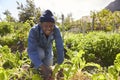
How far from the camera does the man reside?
5.02 meters

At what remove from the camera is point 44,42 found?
5.68 metres

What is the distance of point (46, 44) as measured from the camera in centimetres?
575

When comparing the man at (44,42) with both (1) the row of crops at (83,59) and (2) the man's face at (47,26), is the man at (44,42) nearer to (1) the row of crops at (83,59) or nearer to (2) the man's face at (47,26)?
(2) the man's face at (47,26)

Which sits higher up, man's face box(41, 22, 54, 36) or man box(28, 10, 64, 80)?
man's face box(41, 22, 54, 36)

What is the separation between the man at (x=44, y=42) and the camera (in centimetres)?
502

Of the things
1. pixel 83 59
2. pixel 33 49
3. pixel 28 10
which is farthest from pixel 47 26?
pixel 28 10

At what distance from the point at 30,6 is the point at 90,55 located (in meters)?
16.1

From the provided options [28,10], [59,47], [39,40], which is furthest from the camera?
[28,10]

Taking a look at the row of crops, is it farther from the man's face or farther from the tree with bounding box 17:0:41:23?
the tree with bounding box 17:0:41:23

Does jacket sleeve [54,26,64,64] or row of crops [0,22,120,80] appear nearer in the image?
jacket sleeve [54,26,64,64]

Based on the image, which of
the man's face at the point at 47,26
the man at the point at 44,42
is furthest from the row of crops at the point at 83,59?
the man's face at the point at 47,26

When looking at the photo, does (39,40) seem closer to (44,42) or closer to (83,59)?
(44,42)

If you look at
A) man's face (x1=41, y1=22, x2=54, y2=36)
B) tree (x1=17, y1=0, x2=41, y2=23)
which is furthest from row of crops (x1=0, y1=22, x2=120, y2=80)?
tree (x1=17, y1=0, x2=41, y2=23)

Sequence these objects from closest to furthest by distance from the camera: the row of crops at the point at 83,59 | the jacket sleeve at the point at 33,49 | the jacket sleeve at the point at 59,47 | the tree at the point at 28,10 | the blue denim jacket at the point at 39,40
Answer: the jacket sleeve at the point at 33,49 < the blue denim jacket at the point at 39,40 < the jacket sleeve at the point at 59,47 < the row of crops at the point at 83,59 < the tree at the point at 28,10
